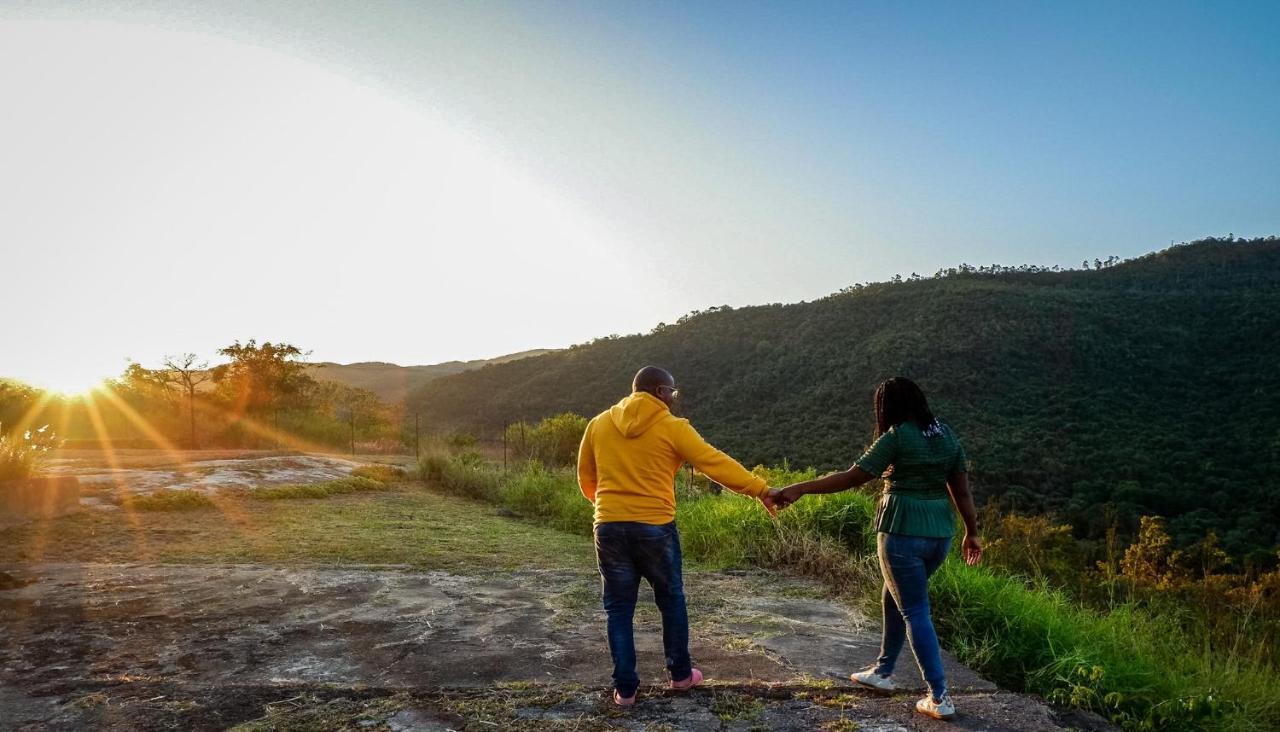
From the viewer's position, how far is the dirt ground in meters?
3.35

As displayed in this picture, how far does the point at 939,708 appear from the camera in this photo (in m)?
3.30

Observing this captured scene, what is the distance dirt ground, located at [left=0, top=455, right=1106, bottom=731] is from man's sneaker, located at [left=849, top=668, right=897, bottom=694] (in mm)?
59

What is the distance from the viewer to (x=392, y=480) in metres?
15.3

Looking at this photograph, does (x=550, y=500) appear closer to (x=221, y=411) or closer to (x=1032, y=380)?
(x=221, y=411)

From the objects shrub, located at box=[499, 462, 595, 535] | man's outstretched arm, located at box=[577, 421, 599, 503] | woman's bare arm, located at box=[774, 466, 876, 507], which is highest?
man's outstretched arm, located at box=[577, 421, 599, 503]

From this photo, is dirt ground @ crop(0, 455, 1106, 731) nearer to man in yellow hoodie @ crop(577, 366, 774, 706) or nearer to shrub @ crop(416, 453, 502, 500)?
man in yellow hoodie @ crop(577, 366, 774, 706)

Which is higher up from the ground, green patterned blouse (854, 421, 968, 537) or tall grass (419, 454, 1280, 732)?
green patterned blouse (854, 421, 968, 537)

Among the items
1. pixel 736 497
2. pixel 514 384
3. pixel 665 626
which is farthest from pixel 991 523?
pixel 514 384

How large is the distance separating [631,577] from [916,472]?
4.45 feet

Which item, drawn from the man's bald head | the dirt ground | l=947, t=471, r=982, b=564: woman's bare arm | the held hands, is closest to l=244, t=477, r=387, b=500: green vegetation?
the dirt ground

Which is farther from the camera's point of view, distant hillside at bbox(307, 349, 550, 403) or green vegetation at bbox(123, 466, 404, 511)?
distant hillside at bbox(307, 349, 550, 403)

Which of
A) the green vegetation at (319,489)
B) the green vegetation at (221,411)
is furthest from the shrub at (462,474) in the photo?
the green vegetation at (221,411)

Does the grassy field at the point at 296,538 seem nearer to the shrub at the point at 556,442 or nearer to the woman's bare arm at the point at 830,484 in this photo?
the woman's bare arm at the point at 830,484

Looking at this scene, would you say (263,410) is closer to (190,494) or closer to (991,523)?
(190,494)
